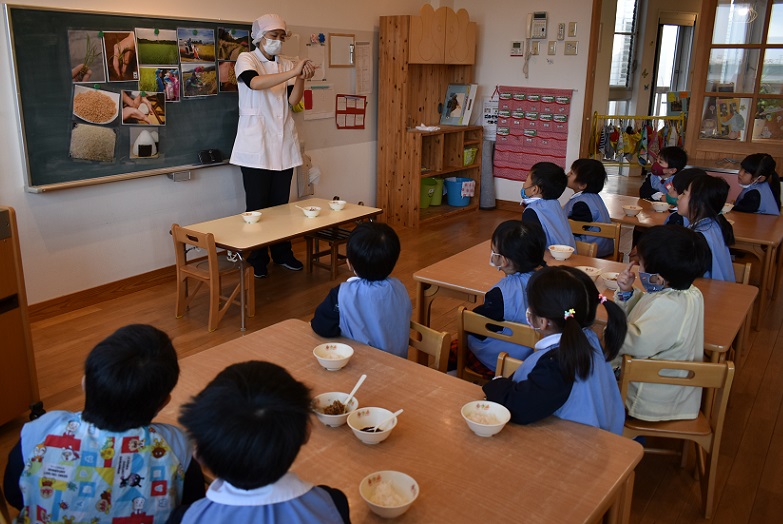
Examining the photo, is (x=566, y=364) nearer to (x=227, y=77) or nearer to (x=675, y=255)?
(x=675, y=255)

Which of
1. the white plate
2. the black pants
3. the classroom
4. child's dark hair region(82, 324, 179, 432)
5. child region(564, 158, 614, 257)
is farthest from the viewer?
the black pants

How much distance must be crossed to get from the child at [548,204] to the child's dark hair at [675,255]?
47.8 inches

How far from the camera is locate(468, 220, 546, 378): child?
254cm

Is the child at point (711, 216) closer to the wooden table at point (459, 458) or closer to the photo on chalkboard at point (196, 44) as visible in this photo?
the wooden table at point (459, 458)

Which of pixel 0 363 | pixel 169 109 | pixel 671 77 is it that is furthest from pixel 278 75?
pixel 671 77

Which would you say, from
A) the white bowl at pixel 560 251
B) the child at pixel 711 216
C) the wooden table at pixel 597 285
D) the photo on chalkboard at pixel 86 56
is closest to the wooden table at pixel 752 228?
the child at pixel 711 216

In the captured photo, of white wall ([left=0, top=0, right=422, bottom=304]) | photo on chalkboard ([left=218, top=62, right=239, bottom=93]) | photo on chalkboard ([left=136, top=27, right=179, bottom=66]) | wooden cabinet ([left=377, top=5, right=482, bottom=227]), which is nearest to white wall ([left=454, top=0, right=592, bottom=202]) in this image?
wooden cabinet ([left=377, top=5, right=482, bottom=227])

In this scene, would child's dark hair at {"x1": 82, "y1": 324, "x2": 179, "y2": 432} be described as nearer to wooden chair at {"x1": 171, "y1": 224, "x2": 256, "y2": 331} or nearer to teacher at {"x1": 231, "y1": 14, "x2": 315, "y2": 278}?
wooden chair at {"x1": 171, "y1": 224, "x2": 256, "y2": 331}

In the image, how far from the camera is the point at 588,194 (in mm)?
4129

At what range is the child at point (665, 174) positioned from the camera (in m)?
4.82

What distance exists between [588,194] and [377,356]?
2.49 meters

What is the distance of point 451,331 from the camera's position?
4.05 m

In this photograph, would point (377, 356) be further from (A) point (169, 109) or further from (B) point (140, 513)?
(A) point (169, 109)

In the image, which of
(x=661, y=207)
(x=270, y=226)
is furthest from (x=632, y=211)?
(x=270, y=226)
